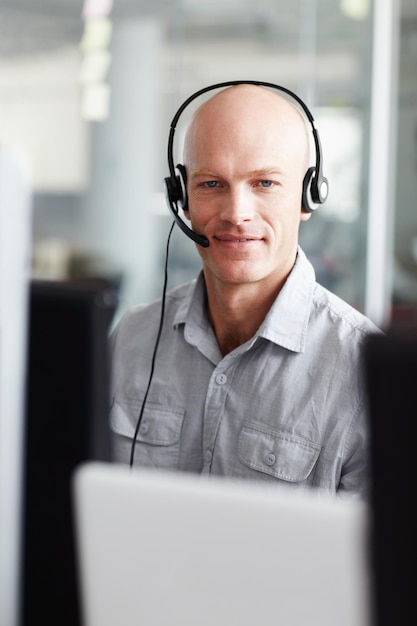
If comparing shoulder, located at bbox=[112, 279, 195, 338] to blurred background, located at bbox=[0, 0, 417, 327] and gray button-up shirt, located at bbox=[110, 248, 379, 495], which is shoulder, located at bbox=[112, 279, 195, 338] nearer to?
gray button-up shirt, located at bbox=[110, 248, 379, 495]

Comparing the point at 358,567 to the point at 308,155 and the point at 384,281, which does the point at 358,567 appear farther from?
the point at 384,281

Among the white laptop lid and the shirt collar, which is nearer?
the white laptop lid

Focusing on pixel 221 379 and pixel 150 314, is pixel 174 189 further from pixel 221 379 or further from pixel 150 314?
pixel 221 379

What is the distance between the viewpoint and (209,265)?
1.47m

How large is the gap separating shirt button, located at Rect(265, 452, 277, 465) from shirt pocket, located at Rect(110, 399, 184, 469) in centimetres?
15

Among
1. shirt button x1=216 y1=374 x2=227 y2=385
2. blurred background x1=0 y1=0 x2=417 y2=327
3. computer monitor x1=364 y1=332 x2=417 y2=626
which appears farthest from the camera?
blurred background x1=0 y1=0 x2=417 y2=327

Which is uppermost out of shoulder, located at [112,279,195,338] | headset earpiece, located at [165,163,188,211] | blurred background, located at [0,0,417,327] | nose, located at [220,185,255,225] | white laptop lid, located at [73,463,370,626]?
blurred background, located at [0,0,417,327]

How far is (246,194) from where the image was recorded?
1402 mm

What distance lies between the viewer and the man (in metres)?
1.30

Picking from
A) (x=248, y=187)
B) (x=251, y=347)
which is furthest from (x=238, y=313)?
(x=248, y=187)

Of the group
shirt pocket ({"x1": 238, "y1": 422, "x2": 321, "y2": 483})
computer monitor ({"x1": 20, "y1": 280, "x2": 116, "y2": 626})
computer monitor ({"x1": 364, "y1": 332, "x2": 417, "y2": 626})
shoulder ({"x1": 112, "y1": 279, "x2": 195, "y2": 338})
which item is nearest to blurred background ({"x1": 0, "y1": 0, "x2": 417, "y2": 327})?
shoulder ({"x1": 112, "y1": 279, "x2": 195, "y2": 338})

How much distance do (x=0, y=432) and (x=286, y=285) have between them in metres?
0.84

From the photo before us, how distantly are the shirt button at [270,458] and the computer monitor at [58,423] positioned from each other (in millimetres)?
640

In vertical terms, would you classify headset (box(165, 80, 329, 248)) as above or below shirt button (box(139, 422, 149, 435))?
above
